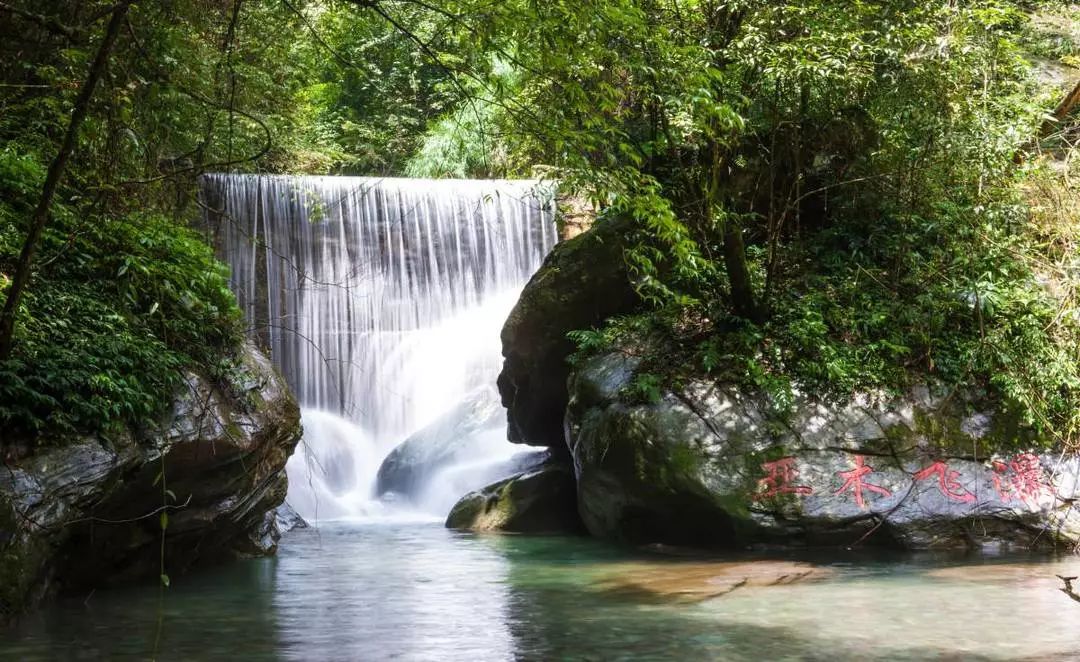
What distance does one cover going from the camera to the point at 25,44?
25.2ft

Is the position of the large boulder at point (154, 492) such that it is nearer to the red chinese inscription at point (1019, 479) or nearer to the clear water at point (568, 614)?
Answer: the clear water at point (568, 614)

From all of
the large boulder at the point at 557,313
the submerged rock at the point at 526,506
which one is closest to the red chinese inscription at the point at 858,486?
the submerged rock at the point at 526,506

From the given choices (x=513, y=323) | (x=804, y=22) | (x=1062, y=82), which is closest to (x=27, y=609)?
(x=513, y=323)

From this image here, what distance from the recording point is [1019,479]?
873 centimetres

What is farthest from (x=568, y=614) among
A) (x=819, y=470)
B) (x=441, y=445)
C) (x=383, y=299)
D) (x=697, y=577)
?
(x=383, y=299)

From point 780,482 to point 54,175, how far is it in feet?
20.3

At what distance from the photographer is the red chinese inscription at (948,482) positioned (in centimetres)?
864

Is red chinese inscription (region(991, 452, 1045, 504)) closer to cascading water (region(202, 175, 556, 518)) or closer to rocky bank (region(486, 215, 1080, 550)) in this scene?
rocky bank (region(486, 215, 1080, 550))

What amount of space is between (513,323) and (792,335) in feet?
10.7

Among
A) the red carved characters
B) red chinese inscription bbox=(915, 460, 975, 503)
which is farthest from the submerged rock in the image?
red chinese inscription bbox=(915, 460, 975, 503)

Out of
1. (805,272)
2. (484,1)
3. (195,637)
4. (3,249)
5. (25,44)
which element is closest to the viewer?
(195,637)

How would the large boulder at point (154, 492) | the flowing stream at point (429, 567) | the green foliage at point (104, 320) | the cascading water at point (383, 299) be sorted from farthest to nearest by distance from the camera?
1. the cascading water at point (383, 299)
2. the green foliage at point (104, 320)
3. the large boulder at point (154, 492)
4. the flowing stream at point (429, 567)

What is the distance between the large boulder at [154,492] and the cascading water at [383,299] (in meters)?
4.74

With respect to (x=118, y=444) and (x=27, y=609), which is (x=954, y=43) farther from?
(x=27, y=609)
